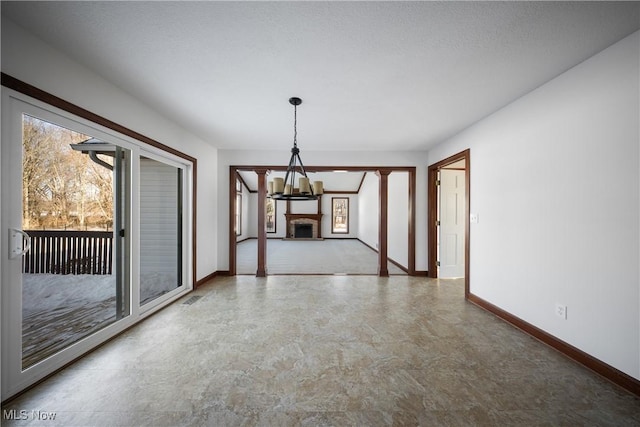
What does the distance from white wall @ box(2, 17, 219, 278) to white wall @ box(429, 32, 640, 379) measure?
3948mm

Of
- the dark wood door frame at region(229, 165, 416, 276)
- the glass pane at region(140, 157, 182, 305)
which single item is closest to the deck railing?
the glass pane at region(140, 157, 182, 305)

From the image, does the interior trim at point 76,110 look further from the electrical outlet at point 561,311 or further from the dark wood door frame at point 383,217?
the electrical outlet at point 561,311

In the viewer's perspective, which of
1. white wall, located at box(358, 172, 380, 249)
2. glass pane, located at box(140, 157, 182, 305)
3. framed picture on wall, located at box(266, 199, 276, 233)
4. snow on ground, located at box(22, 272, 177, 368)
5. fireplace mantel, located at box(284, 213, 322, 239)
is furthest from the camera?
framed picture on wall, located at box(266, 199, 276, 233)

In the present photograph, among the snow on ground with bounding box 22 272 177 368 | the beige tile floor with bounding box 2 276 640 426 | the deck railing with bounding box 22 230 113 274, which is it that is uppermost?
the deck railing with bounding box 22 230 113 274

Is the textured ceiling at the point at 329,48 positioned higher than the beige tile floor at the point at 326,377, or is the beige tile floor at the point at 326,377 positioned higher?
the textured ceiling at the point at 329,48

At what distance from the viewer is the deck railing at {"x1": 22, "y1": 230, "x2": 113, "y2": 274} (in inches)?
92.1

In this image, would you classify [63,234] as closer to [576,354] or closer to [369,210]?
[576,354]

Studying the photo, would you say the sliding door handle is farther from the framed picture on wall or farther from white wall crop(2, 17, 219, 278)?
the framed picture on wall

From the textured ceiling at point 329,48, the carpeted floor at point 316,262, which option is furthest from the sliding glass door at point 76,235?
the carpeted floor at point 316,262

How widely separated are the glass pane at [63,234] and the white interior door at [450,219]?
4635 millimetres

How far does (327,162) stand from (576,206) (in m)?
3.41

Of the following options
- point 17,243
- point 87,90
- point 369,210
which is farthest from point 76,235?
point 369,210

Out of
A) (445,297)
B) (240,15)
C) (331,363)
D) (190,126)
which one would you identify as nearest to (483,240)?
(445,297)

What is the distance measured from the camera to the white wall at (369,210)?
776cm
